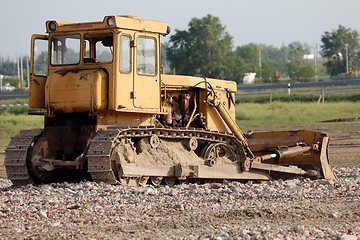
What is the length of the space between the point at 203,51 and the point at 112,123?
65.7 m

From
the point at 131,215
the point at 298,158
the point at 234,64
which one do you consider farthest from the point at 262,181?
the point at 234,64


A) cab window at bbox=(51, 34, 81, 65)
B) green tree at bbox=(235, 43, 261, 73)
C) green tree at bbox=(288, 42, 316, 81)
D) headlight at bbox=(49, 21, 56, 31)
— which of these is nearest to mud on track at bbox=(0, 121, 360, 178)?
cab window at bbox=(51, 34, 81, 65)

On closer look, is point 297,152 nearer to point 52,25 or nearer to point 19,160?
point 52,25

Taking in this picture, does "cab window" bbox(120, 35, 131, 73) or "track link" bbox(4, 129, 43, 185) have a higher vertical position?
"cab window" bbox(120, 35, 131, 73)

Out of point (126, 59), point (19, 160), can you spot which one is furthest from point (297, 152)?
point (19, 160)

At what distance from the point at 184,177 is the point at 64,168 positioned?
7.74ft

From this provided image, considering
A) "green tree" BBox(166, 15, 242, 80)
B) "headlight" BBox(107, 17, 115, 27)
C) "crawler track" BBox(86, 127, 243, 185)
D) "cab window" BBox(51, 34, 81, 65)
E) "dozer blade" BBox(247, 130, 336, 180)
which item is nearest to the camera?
"crawler track" BBox(86, 127, 243, 185)

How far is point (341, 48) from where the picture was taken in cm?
10675

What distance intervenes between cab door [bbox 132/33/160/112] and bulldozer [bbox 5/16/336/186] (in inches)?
0.8

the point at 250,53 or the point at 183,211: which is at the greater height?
the point at 250,53

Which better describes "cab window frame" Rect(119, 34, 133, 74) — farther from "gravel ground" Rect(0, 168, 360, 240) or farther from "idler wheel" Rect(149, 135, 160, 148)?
"gravel ground" Rect(0, 168, 360, 240)

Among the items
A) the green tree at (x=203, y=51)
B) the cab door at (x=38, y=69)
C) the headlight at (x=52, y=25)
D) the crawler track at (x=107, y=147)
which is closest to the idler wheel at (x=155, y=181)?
the crawler track at (x=107, y=147)

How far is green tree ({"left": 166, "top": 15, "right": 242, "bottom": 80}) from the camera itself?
270 ft

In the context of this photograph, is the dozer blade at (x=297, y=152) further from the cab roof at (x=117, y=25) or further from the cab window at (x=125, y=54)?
the cab window at (x=125, y=54)
